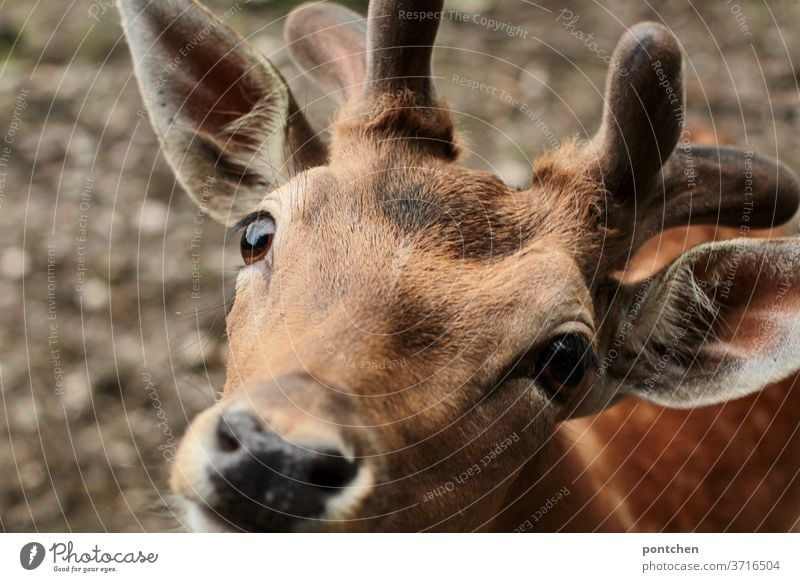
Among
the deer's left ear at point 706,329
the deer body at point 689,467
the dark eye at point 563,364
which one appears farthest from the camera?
the deer body at point 689,467

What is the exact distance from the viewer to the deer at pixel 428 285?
2283 millimetres

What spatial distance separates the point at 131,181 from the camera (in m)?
5.68

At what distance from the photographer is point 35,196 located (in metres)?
5.38

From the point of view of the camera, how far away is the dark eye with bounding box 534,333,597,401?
8.97 ft

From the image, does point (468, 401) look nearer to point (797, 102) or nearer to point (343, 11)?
point (343, 11)

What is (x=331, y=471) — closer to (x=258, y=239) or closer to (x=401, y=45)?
(x=258, y=239)

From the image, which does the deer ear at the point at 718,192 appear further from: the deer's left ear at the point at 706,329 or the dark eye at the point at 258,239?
the dark eye at the point at 258,239

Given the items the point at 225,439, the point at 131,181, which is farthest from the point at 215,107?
the point at 131,181

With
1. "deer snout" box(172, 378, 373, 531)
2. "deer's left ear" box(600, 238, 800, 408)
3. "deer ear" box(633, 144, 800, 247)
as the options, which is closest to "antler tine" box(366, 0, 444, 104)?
"deer ear" box(633, 144, 800, 247)

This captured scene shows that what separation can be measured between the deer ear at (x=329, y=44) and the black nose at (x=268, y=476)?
72.0 inches

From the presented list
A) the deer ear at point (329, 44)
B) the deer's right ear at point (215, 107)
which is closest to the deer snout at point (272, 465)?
the deer's right ear at point (215, 107)

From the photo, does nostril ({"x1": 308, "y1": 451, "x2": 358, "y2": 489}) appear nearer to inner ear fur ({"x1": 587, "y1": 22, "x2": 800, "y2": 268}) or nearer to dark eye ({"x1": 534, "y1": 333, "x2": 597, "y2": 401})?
dark eye ({"x1": 534, "y1": 333, "x2": 597, "y2": 401})
